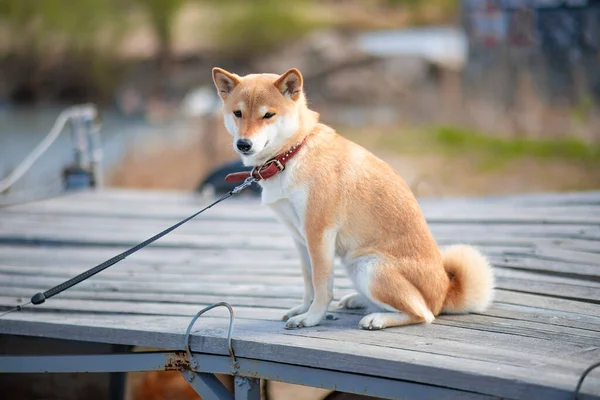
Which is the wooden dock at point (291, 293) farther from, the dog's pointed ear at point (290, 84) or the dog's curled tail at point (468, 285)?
the dog's pointed ear at point (290, 84)

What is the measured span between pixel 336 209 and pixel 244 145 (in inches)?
18.1

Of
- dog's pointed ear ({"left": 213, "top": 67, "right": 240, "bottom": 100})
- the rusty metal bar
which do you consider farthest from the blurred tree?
dog's pointed ear ({"left": 213, "top": 67, "right": 240, "bottom": 100})

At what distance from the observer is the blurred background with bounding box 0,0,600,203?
10.7 metres

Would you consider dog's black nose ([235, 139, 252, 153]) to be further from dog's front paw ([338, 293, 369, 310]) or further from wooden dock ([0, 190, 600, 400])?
dog's front paw ([338, 293, 369, 310])

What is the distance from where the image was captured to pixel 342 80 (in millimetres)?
17484

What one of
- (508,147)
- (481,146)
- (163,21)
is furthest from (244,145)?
(163,21)

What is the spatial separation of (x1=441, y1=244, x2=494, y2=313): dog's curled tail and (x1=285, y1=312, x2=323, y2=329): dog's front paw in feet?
1.87

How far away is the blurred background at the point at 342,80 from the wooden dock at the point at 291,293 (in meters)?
1.51

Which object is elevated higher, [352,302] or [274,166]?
[274,166]

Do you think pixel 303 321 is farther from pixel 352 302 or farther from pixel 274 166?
pixel 274 166

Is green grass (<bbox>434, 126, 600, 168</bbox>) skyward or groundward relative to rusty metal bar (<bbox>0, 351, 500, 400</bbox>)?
skyward

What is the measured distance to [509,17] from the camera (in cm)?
1302

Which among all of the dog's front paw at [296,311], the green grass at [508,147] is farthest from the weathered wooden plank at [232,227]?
the green grass at [508,147]

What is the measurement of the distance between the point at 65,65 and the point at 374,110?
31.2 ft
